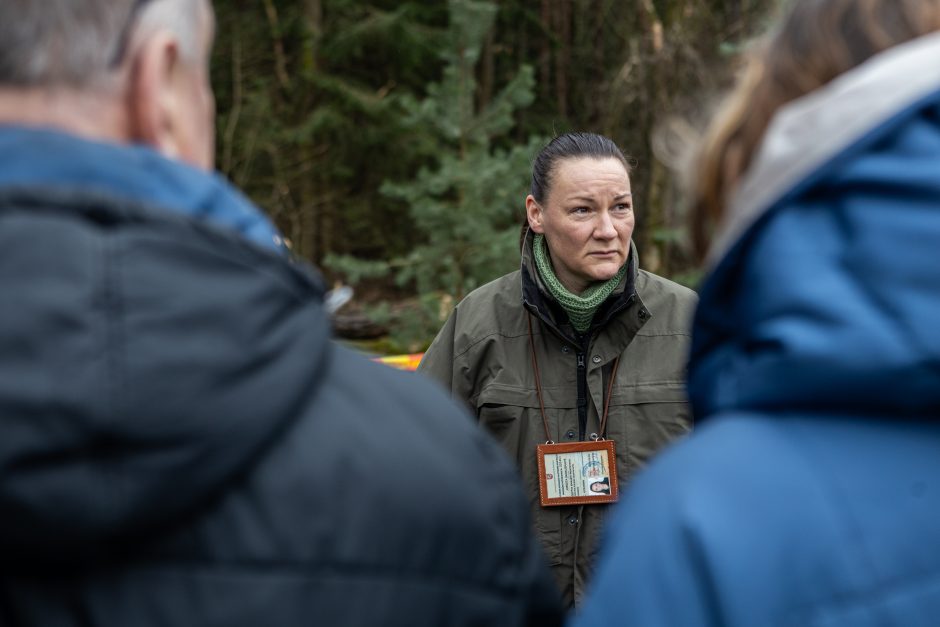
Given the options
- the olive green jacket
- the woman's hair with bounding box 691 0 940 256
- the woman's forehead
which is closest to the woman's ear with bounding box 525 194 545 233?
the woman's forehead

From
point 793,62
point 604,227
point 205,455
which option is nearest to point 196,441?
point 205,455

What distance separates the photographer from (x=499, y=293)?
3.69m

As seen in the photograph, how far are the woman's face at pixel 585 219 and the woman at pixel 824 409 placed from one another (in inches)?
103

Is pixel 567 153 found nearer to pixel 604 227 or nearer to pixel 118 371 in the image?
pixel 604 227

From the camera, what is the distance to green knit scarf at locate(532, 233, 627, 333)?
3.46 meters

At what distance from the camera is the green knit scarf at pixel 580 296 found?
3.46 meters

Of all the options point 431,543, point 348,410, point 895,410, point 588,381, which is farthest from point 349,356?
point 588,381

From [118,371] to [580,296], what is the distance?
2.76m

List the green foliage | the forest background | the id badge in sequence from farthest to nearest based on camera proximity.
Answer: the forest background → the green foliage → the id badge

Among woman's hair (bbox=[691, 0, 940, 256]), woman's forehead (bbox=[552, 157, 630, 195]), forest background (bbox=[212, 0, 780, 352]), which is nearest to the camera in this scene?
woman's hair (bbox=[691, 0, 940, 256])

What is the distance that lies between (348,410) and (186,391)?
228 mm

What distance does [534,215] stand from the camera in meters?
4.02

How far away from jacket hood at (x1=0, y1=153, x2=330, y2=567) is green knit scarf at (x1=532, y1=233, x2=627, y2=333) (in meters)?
2.54

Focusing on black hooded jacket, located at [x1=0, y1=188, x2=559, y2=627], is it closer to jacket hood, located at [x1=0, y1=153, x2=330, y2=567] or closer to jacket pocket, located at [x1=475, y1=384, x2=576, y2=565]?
jacket hood, located at [x1=0, y1=153, x2=330, y2=567]
